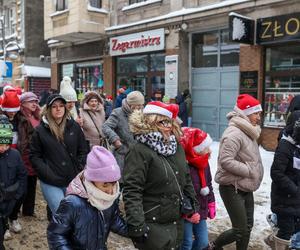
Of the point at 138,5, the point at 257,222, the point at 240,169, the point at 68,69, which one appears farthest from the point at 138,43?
the point at 240,169

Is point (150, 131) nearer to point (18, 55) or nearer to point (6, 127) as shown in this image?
point (6, 127)

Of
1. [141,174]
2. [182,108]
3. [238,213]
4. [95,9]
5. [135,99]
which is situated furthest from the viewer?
[95,9]

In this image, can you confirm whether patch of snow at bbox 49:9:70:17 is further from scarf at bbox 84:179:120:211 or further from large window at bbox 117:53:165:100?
scarf at bbox 84:179:120:211

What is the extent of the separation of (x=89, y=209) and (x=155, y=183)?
579 mm

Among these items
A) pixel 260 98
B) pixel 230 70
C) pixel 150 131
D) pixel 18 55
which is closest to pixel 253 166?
pixel 150 131

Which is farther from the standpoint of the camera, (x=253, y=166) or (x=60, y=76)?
(x=60, y=76)

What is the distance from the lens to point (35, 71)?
22109mm

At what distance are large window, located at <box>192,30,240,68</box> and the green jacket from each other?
31.0 ft

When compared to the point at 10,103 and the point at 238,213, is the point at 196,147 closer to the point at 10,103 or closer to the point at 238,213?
the point at 238,213

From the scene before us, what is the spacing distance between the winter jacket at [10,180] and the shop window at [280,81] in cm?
817

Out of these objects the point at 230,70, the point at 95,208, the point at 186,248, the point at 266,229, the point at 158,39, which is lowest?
the point at 266,229

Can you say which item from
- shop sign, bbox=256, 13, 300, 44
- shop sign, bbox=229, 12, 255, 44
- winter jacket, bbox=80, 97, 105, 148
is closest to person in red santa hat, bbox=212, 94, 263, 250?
winter jacket, bbox=80, 97, 105, 148

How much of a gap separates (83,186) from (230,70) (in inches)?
397

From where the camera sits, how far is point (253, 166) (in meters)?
3.72
